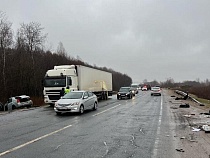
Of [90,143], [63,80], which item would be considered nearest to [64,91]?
[63,80]

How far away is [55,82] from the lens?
27.1 m

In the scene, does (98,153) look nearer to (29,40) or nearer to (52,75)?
(52,75)

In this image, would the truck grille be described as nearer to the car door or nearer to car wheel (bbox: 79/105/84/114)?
the car door

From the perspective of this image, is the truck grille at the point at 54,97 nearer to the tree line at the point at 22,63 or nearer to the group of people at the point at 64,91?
the group of people at the point at 64,91

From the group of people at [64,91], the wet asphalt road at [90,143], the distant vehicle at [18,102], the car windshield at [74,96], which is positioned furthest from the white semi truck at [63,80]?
the wet asphalt road at [90,143]

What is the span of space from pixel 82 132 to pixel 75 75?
17244mm

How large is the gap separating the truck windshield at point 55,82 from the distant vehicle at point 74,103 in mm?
5741

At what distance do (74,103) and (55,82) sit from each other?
28.4 ft

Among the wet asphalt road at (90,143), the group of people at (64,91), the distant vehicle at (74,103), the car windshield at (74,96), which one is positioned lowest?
the wet asphalt road at (90,143)

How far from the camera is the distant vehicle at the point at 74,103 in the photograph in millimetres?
18812

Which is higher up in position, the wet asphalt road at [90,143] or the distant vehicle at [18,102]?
the distant vehicle at [18,102]

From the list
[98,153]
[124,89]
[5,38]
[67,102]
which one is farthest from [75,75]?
[5,38]

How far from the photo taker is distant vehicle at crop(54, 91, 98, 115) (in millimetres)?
18812

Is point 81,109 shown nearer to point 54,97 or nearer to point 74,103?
point 74,103
